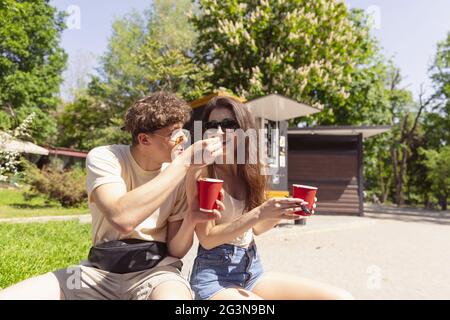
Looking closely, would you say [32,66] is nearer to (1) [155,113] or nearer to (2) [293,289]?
(1) [155,113]

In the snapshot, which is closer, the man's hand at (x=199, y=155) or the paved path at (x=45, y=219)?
the man's hand at (x=199, y=155)

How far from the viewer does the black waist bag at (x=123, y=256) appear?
1.83 metres

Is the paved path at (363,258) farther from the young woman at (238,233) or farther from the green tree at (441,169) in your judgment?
the green tree at (441,169)

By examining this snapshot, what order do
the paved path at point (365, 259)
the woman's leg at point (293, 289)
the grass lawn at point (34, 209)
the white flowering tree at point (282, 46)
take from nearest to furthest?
the woman's leg at point (293, 289)
the paved path at point (365, 259)
the grass lawn at point (34, 209)
the white flowering tree at point (282, 46)

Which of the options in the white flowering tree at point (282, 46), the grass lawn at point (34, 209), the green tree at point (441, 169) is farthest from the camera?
the green tree at point (441, 169)

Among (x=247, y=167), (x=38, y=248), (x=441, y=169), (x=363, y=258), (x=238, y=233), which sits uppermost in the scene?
(x=441, y=169)

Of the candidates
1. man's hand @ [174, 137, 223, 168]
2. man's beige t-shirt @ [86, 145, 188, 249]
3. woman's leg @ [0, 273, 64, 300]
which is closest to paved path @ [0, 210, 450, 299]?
man's beige t-shirt @ [86, 145, 188, 249]

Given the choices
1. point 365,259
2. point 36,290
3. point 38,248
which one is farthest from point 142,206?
point 365,259

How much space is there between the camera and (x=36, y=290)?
64.8 inches

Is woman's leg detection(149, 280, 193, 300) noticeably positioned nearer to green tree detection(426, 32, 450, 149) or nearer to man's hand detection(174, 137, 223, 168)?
man's hand detection(174, 137, 223, 168)

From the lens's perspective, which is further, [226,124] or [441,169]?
[441,169]

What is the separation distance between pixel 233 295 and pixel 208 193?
504 mm

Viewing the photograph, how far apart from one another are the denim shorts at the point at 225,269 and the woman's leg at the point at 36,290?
670 millimetres

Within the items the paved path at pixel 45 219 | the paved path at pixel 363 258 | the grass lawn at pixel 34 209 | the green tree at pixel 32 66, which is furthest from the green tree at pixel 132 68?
the paved path at pixel 363 258
